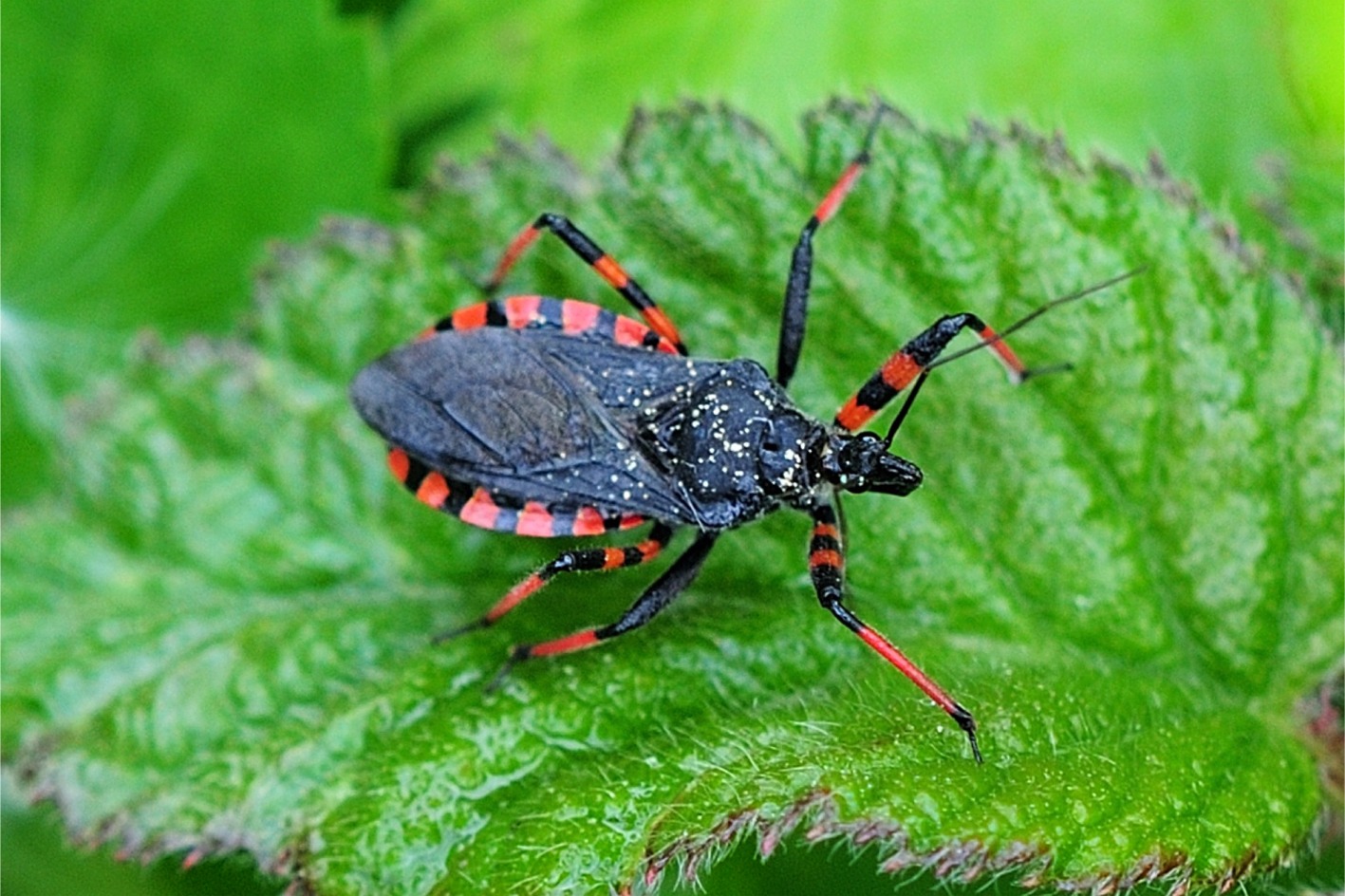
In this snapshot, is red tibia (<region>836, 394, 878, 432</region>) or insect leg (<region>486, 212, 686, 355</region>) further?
insect leg (<region>486, 212, 686, 355</region>)

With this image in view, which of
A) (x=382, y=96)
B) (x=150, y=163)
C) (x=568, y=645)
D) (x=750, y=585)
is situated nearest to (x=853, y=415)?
(x=750, y=585)

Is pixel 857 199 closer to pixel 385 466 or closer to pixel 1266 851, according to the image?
pixel 385 466

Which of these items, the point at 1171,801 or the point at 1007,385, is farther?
the point at 1007,385

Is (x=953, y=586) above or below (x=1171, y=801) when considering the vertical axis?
above

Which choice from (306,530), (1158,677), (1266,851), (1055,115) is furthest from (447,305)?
(1266,851)

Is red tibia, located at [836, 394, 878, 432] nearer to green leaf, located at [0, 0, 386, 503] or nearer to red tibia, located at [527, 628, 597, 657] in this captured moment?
red tibia, located at [527, 628, 597, 657]

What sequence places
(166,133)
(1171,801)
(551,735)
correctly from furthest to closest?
(166,133) < (551,735) < (1171,801)

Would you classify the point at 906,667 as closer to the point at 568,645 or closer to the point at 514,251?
the point at 568,645

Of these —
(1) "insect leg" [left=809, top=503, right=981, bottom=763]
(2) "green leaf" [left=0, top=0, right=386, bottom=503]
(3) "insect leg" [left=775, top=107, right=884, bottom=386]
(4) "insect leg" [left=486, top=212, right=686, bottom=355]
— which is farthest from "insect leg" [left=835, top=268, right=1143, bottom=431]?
(2) "green leaf" [left=0, top=0, right=386, bottom=503]

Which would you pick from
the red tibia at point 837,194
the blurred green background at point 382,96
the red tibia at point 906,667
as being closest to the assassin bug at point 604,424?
the red tibia at point 837,194
